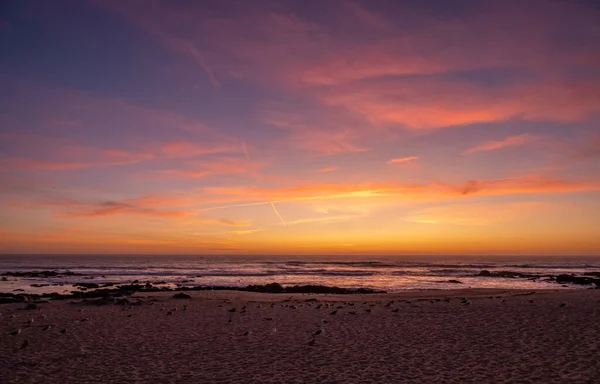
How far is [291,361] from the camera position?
41.4 ft

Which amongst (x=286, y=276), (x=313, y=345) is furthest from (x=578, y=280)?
(x=313, y=345)

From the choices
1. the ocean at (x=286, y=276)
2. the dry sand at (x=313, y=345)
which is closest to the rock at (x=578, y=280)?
the ocean at (x=286, y=276)

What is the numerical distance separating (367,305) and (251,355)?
12.9 m

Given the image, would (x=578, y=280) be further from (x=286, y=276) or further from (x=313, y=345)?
(x=313, y=345)

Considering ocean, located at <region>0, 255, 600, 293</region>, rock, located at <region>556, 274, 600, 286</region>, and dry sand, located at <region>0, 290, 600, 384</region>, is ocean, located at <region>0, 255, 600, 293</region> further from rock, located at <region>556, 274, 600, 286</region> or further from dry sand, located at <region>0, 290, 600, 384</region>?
dry sand, located at <region>0, 290, 600, 384</region>

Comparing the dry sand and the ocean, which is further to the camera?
the ocean

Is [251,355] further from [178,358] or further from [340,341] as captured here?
[340,341]

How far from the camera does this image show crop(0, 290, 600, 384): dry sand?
11.1 metres

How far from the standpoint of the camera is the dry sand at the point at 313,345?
36.5 feet

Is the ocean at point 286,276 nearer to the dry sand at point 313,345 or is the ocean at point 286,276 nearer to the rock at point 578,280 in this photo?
the rock at point 578,280

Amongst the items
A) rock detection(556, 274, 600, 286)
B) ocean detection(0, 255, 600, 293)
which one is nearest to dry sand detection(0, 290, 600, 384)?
ocean detection(0, 255, 600, 293)

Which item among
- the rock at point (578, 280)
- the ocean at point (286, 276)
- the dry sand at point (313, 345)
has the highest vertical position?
the dry sand at point (313, 345)

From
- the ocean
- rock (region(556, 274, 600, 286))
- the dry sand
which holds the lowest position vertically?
the ocean

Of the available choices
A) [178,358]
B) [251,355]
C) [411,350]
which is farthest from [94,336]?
[411,350]
